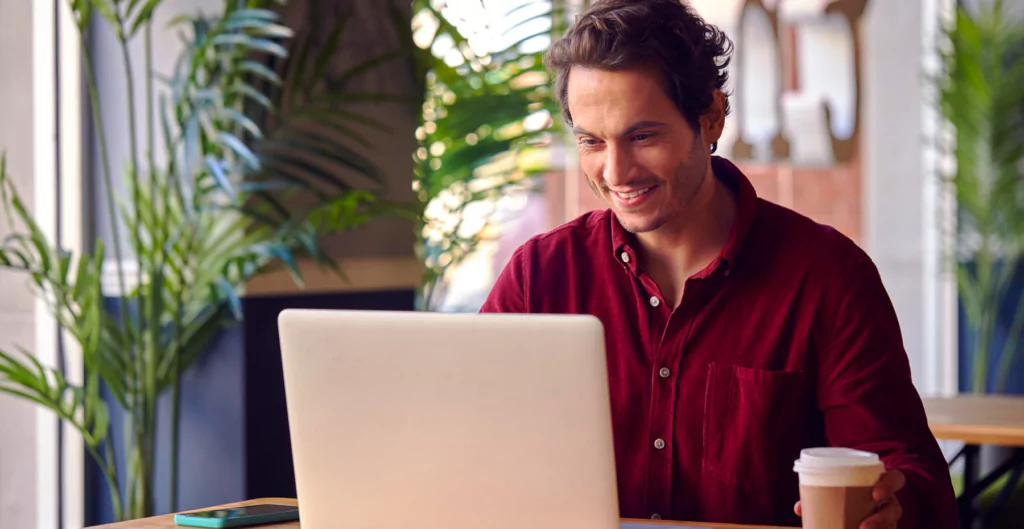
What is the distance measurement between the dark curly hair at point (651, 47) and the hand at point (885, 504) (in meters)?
0.63

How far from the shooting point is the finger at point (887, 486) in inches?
48.6

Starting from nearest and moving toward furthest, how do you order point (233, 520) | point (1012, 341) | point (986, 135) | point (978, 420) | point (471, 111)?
point (233, 520) → point (978, 420) → point (471, 111) → point (986, 135) → point (1012, 341)

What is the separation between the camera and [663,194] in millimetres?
1711

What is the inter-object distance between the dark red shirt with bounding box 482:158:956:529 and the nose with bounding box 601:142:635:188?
0.16 metres

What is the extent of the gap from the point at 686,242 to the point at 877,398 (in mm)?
366

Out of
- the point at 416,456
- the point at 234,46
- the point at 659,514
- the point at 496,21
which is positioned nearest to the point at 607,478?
the point at 416,456

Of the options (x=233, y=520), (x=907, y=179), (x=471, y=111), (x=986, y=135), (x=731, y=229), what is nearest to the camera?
(x=233, y=520)

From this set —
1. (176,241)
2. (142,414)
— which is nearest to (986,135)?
(176,241)

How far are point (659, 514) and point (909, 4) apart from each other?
15.7ft

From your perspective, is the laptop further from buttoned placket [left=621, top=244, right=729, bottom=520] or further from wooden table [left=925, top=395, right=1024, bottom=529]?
wooden table [left=925, top=395, right=1024, bottom=529]

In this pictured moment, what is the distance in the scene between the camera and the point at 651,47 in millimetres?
1706

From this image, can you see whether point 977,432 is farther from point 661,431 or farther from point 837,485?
point 837,485

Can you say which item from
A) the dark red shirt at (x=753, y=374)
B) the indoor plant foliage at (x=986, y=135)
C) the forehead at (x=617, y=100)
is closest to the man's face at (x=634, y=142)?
the forehead at (x=617, y=100)

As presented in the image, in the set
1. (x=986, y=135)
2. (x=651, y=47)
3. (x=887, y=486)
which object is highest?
(x=986, y=135)
